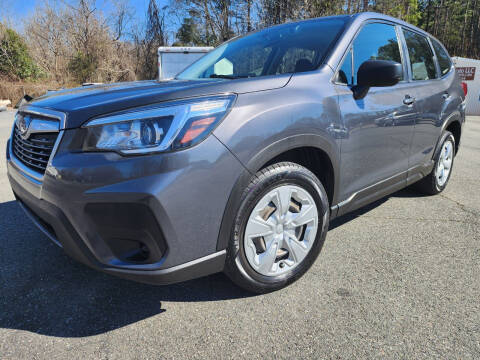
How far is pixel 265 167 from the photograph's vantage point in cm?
190

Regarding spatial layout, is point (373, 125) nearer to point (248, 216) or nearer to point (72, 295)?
point (248, 216)

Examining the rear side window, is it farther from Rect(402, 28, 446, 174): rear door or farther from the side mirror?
Rect(402, 28, 446, 174): rear door

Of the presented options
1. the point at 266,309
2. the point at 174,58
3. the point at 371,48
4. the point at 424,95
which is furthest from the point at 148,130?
the point at 174,58

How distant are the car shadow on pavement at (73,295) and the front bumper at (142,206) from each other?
42 centimetres

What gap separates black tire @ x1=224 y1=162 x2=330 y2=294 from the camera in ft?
5.91

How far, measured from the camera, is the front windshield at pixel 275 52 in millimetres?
2395

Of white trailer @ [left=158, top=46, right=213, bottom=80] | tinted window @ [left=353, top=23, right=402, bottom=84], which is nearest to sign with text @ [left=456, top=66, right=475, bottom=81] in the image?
white trailer @ [left=158, top=46, right=213, bottom=80]

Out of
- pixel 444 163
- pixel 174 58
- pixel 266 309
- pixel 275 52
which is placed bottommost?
pixel 266 309

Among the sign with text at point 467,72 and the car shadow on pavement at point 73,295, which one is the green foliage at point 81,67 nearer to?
the sign with text at point 467,72

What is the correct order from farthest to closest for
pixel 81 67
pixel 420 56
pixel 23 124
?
pixel 81 67 → pixel 420 56 → pixel 23 124

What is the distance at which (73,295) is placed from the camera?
6.82 ft

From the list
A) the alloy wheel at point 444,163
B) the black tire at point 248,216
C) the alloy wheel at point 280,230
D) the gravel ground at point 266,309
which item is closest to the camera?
the gravel ground at point 266,309

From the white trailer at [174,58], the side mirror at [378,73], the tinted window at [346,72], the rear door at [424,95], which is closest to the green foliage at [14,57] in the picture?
the white trailer at [174,58]

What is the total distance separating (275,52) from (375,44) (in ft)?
2.60
